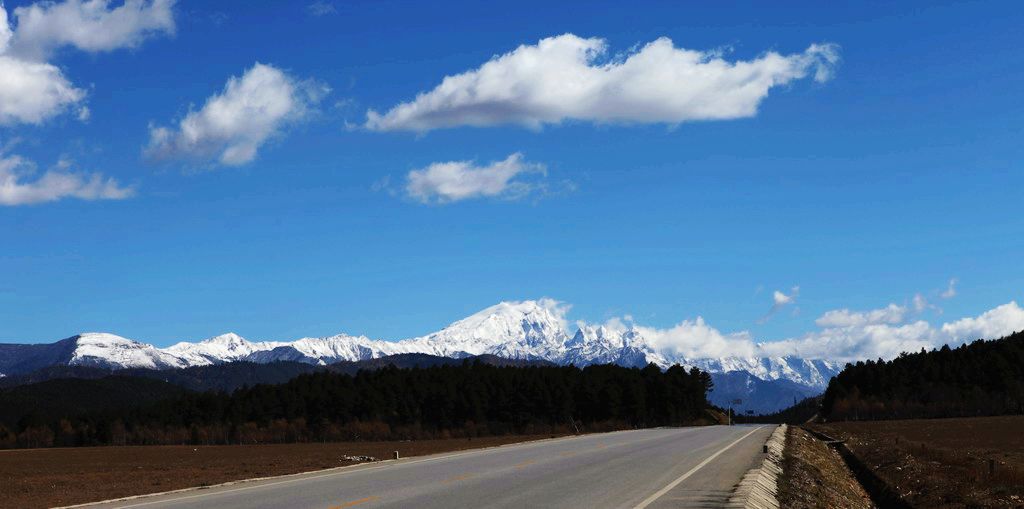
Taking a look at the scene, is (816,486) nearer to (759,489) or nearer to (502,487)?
(759,489)

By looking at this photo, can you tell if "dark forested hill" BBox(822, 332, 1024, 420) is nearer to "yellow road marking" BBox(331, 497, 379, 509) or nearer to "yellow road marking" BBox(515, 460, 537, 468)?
"yellow road marking" BBox(515, 460, 537, 468)

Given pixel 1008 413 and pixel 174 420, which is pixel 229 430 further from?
pixel 1008 413

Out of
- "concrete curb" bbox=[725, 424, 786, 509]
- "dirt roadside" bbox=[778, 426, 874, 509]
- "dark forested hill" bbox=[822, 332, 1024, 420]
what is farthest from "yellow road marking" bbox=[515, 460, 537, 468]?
"dark forested hill" bbox=[822, 332, 1024, 420]

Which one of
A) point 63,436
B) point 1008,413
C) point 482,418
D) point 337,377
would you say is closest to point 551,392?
point 482,418

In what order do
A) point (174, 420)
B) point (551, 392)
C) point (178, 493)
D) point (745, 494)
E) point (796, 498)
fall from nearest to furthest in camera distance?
point (745, 494) < point (796, 498) < point (178, 493) < point (551, 392) < point (174, 420)

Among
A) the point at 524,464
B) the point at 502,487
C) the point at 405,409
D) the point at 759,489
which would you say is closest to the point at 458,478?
the point at 502,487

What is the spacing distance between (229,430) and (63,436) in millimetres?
41727

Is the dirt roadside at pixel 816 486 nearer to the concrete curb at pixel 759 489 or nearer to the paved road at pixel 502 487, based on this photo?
the concrete curb at pixel 759 489

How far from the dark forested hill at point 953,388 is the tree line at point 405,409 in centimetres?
3486

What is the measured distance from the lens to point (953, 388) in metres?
184

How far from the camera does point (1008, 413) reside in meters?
173

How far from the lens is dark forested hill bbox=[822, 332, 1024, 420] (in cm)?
17738

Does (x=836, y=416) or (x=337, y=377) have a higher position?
(x=337, y=377)

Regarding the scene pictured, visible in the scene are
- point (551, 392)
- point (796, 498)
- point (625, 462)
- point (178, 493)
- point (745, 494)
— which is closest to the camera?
point (745, 494)
